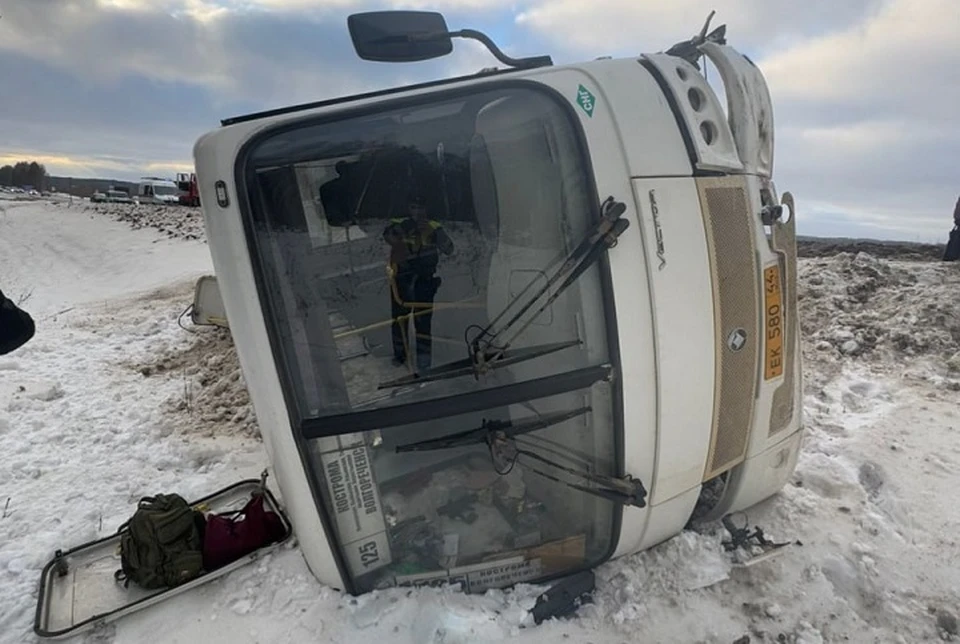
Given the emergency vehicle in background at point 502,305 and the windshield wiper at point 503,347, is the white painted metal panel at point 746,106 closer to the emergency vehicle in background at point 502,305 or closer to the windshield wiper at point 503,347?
the emergency vehicle in background at point 502,305

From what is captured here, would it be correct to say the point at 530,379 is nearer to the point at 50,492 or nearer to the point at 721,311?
the point at 721,311

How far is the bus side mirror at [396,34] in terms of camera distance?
2.35 meters

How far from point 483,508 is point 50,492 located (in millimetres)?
2757

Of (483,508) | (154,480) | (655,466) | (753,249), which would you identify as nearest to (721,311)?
(753,249)

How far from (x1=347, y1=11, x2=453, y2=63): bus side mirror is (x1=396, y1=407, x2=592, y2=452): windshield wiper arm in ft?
4.95

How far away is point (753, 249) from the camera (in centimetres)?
242

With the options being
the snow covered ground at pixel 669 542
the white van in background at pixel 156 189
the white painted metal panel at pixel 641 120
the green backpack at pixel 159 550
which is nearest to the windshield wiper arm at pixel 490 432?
the snow covered ground at pixel 669 542

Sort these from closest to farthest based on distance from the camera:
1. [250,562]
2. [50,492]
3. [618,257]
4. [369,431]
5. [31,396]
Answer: [618,257] → [369,431] → [250,562] → [50,492] → [31,396]

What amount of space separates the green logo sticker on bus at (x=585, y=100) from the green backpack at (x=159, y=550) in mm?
2579

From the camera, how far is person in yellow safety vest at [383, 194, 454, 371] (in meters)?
2.30

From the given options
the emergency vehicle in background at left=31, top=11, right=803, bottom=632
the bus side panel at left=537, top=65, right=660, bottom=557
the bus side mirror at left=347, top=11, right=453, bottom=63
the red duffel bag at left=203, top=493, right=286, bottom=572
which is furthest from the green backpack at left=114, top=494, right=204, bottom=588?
the bus side mirror at left=347, top=11, right=453, bottom=63

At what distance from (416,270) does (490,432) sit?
70cm

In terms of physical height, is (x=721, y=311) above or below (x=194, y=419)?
above

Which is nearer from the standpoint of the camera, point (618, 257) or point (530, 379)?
point (618, 257)
